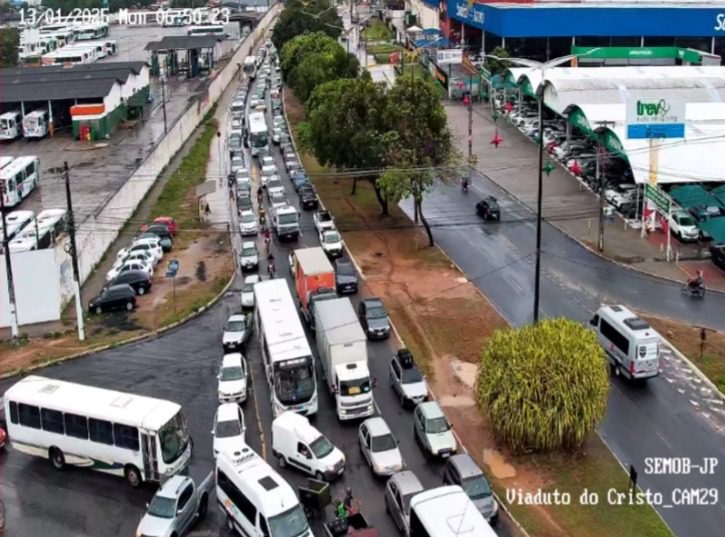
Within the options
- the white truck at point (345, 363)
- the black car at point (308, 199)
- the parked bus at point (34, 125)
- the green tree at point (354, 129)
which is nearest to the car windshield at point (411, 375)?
the white truck at point (345, 363)

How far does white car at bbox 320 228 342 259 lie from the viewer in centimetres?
3728

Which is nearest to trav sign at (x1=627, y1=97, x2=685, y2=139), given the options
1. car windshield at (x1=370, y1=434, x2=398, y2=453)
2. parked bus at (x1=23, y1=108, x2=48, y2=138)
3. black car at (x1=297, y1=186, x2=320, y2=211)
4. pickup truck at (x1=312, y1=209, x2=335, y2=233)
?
pickup truck at (x1=312, y1=209, x2=335, y2=233)

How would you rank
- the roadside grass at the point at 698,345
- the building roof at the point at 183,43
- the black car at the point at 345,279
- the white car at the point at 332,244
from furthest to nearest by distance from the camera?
1. the building roof at the point at 183,43
2. the white car at the point at 332,244
3. the black car at the point at 345,279
4. the roadside grass at the point at 698,345

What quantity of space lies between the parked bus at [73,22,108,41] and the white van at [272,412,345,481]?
113 meters

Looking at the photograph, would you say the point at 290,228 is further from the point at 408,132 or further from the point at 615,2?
the point at 615,2

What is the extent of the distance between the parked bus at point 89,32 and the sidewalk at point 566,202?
75784mm

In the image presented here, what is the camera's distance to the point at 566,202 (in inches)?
1719

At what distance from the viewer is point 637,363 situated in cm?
2439

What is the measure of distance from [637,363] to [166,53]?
78603 millimetres

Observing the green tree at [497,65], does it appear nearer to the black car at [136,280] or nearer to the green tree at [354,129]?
the green tree at [354,129]

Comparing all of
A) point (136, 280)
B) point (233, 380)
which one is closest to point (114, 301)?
point (136, 280)

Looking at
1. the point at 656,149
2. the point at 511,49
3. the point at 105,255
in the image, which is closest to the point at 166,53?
the point at 511,49

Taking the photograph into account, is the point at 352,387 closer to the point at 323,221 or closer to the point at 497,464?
the point at 497,464

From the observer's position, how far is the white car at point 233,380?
24500mm
